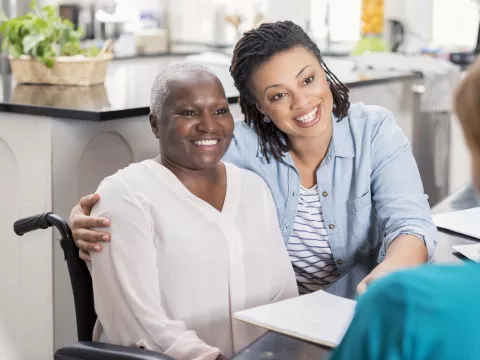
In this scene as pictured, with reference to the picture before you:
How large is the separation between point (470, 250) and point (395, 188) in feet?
0.75

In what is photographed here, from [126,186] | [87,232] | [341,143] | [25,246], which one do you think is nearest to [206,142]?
[126,186]

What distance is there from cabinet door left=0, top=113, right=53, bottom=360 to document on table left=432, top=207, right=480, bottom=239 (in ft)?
3.37

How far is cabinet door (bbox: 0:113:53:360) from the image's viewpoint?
2.12 m

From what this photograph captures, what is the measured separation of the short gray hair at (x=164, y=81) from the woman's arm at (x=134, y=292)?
22cm

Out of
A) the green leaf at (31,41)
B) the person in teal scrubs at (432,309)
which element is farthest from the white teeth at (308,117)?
the green leaf at (31,41)

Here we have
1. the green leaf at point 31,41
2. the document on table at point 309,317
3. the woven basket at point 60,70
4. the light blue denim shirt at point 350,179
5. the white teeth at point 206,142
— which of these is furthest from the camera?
the woven basket at point 60,70

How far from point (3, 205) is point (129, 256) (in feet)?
3.41

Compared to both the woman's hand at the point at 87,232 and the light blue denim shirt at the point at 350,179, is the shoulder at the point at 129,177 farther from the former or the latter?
the light blue denim shirt at the point at 350,179

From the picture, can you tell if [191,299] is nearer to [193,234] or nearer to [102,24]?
[193,234]

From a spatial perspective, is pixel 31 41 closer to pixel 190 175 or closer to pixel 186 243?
pixel 190 175

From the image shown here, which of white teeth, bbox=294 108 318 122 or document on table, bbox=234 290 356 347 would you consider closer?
document on table, bbox=234 290 356 347

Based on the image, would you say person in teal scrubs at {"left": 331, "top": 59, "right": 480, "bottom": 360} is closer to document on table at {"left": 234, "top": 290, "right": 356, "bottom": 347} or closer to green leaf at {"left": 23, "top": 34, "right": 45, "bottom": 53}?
document on table at {"left": 234, "top": 290, "right": 356, "bottom": 347}

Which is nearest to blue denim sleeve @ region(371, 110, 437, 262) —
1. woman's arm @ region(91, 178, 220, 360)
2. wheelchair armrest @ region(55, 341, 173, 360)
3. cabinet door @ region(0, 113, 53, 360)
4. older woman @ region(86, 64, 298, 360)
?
older woman @ region(86, 64, 298, 360)

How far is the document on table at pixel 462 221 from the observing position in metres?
1.70
